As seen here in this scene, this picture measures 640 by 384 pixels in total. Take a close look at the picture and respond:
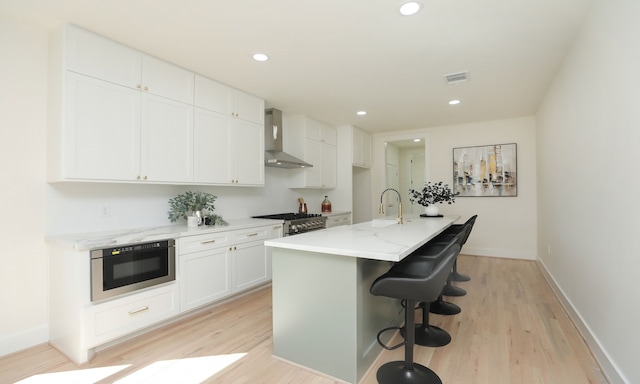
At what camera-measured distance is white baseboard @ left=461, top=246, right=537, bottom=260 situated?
5131mm

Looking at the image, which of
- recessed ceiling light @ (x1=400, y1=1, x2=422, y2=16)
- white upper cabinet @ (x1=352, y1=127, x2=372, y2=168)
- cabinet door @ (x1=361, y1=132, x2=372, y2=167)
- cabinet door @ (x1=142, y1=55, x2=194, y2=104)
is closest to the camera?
recessed ceiling light @ (x1=400, y1=1, x2=422, y2=16)

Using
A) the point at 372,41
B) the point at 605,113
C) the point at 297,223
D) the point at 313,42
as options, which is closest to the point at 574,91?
the point at 605,113

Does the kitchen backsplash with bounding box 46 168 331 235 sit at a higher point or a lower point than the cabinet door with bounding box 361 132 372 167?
lower

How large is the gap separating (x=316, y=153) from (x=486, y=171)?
119 inches

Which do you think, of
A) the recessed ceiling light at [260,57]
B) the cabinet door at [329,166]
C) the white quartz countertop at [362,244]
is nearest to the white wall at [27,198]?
the recessed ceiling light at [260,57]

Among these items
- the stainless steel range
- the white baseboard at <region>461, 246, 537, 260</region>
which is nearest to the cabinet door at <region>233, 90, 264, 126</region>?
the stainless steel range

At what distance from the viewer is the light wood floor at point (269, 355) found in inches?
76.7

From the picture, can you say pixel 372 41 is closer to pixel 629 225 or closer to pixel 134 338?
pixel 629 225

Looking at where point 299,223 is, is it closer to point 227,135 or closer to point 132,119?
point 227,135

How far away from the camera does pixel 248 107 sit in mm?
3762

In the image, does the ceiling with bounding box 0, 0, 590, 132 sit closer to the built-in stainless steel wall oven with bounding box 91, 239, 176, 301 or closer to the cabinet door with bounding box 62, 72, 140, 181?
the cabinet door with bounding box 62, 72, 140, 181

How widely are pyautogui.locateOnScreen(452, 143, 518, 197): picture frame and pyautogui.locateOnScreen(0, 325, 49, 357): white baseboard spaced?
5.79 m

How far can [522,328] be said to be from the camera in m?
2.60

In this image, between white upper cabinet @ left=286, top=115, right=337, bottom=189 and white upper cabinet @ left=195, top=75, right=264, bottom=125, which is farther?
white upper cabinet @ left=286, top=115, right=337, bottom=189
